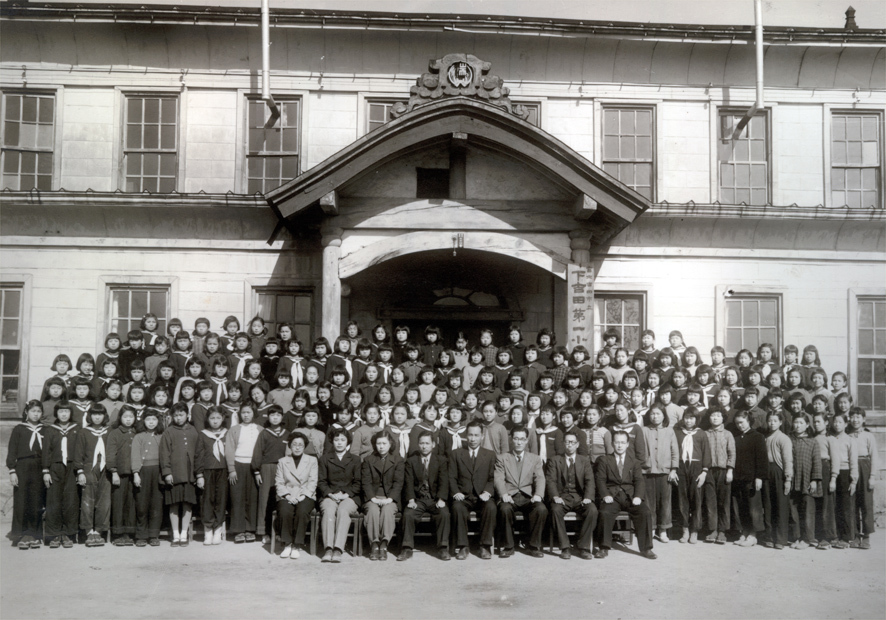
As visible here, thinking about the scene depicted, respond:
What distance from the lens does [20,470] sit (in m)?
9.04

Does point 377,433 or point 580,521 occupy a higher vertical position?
point 377,433

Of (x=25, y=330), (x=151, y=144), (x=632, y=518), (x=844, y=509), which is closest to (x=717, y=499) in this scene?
(x=632, y=518)

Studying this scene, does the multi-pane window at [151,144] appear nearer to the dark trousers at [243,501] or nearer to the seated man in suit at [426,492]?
the dark trousers at [243,501]

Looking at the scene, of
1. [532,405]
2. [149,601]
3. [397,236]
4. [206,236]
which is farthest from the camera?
[206,236]

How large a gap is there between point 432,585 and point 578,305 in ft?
16.0

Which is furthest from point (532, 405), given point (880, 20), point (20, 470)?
point (880, 20)

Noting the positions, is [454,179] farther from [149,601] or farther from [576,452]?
[149,601]

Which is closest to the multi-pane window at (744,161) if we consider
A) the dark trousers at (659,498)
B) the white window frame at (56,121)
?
the dark trousers at (659,498)

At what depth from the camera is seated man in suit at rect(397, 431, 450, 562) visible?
845cm

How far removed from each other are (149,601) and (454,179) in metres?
6.69

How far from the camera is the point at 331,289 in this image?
429 inches

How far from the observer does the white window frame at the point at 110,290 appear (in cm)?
1241

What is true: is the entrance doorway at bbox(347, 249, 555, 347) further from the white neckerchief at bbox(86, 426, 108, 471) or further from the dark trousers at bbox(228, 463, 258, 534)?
the white neckerchief at bbox(86, 426, 108, 471)

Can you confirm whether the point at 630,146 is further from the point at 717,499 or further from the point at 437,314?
the point at 717,499
